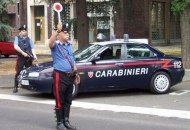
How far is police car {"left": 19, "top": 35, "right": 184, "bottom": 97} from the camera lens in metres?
10.8

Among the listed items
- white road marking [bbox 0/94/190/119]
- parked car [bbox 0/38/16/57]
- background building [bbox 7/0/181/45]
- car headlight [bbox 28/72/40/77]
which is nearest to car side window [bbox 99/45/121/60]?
white road marking [bbox 0/94/190/119]

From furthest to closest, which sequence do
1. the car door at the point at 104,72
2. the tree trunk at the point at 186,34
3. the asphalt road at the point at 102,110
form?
the tree trunk at the point at 186,34 → the car door at the point at 104,72 → the asphalt road at the point at 102,110

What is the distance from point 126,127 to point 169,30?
3038 centimetres

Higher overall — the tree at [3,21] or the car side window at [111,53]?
the tree at [3,21]

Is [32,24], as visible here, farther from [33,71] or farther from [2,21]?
[33,71]

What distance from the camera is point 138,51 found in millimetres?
11711

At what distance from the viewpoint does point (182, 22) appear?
15.7 metres

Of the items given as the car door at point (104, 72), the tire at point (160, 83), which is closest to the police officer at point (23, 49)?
the car door at point (104, 72)

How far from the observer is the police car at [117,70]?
10773 millimetres

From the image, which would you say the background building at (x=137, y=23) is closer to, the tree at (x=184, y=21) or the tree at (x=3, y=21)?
the tree at (x=3, y=21)

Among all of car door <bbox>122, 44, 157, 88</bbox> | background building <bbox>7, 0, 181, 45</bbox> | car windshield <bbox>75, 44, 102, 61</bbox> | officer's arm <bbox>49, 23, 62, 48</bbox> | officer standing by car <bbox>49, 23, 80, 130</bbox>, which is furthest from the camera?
background building <bbox>7, 0, 181, 45</bbox>

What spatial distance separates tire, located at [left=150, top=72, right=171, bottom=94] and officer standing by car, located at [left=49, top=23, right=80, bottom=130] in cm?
438

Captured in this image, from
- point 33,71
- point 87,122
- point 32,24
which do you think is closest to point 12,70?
point 33,71

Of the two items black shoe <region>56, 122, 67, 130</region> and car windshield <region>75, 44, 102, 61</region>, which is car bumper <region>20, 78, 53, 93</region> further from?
black shoe <region>56, 122, 67, 130</region>
